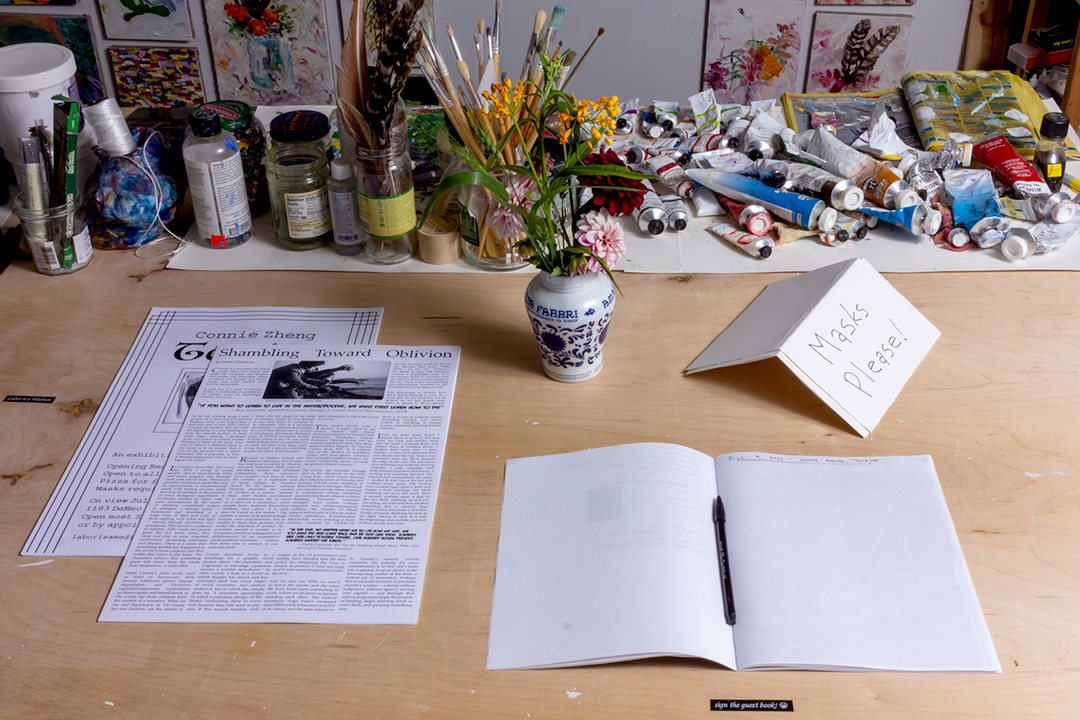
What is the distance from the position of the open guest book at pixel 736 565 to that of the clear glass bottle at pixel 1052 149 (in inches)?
24.5

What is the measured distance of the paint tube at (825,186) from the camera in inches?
44.2

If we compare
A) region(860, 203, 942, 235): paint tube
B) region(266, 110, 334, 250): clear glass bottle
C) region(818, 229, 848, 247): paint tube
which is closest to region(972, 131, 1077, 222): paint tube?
region(860, 203, 942, 235): paint tube

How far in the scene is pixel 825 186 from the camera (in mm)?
1141

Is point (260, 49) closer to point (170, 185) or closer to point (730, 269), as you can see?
point (170, 185)

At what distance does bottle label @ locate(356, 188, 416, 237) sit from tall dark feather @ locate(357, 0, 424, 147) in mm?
72

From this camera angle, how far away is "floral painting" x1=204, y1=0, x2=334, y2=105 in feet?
7.69

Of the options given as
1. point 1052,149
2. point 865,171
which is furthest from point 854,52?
point 865,171

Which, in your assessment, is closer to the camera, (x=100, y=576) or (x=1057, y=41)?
(x=100, y=576)

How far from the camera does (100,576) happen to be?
0.73 meters

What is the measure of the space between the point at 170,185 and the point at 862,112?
1.06 metres

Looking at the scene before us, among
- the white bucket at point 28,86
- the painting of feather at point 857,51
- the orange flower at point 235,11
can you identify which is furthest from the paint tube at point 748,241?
the orange flower at point 235,11

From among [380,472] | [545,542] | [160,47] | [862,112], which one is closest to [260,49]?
[160,47]

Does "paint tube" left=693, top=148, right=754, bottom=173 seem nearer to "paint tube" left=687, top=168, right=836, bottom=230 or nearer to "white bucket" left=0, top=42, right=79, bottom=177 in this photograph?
"paint tube" left=687, top=168, right=836, bottom=230

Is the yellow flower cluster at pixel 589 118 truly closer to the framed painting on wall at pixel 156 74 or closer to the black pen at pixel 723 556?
the black pen at pixel 723 556
